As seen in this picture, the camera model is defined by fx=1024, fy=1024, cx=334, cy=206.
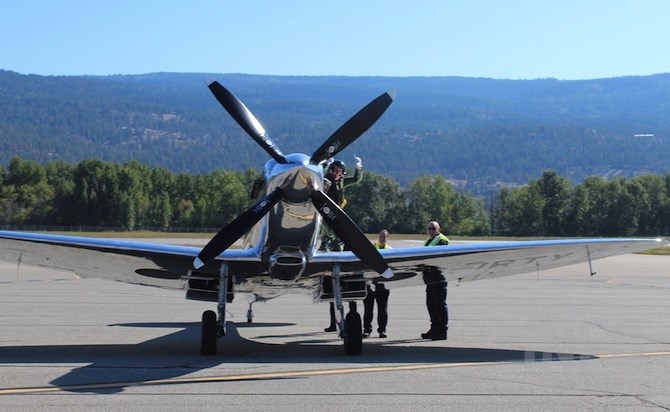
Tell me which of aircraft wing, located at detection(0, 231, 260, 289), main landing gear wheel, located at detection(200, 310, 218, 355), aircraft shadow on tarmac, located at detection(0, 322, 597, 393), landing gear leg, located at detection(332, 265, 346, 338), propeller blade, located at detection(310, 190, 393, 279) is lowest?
aircraft shadow on tarmac, located at detection(0, 322, 597, 393)

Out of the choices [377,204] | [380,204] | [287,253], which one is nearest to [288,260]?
[287,253]

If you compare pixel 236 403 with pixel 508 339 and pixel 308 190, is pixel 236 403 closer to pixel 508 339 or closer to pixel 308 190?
pixel 308 190

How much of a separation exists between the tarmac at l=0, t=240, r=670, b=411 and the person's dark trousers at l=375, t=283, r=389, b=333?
22cm

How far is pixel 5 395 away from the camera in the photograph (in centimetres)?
937

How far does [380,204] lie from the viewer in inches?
4092

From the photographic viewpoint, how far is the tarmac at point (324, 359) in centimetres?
931

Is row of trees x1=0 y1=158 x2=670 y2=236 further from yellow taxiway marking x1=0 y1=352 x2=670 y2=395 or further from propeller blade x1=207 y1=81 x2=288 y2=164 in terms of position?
yellow taxiway marking x1=0 y1=352 x2=670 y2=395

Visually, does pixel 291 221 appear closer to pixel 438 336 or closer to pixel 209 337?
pixel 209 337

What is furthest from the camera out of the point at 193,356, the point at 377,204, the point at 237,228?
the point at 377,204

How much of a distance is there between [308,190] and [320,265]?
1.53 meters

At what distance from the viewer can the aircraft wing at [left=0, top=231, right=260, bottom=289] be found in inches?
513

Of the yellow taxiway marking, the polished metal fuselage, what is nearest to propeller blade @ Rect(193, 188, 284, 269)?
the polished metal fuselage

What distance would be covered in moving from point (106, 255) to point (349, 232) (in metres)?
3.34

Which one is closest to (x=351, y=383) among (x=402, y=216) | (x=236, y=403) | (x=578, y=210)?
(x=236, y=403)
